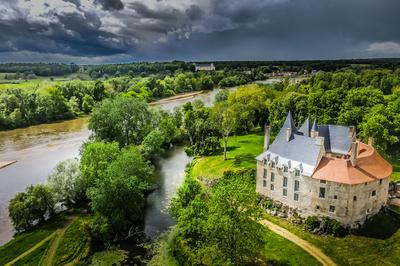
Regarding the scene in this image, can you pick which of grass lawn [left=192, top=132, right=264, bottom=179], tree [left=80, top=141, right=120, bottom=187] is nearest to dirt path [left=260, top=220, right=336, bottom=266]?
grass lawn [left=192, top=132, right=264, bottom=179]

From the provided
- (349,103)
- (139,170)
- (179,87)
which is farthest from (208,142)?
(179,87)

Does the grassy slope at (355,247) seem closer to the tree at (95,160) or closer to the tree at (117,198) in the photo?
the tree at (117,198)

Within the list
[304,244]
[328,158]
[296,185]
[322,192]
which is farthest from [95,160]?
[328,158]

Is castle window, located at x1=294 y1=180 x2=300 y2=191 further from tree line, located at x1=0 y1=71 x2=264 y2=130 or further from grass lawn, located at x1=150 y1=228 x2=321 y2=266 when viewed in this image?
tree line, located at x1=0 y1=71 x2=264 y2=130

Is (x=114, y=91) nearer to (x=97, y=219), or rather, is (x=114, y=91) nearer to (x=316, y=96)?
(x=316, y=96)

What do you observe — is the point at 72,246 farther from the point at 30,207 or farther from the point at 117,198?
the point at 30,207

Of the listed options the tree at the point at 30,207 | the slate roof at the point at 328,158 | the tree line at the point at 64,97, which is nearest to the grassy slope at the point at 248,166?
the slate roof at the point at 328,158
